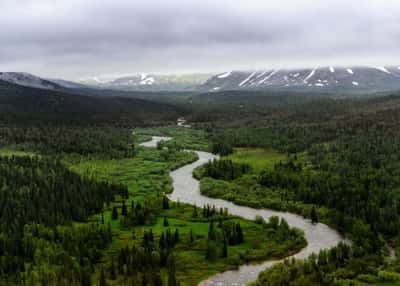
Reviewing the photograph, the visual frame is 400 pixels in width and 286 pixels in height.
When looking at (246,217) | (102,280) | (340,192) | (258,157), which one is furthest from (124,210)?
(258,157)

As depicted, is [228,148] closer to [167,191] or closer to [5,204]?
[167,191]

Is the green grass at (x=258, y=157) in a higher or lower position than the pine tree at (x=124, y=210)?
higher

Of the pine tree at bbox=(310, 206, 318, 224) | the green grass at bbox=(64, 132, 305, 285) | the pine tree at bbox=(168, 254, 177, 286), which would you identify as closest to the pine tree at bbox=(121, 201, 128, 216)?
the green grass at bbox=(64, 132, 305, 285)

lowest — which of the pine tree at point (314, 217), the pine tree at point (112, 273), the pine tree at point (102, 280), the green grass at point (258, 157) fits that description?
the pine tree at point (112, 273)

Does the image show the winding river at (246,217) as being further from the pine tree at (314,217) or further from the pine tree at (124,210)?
the pine tree at (124,210)

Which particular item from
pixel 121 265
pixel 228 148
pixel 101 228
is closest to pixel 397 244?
pixel 121 265

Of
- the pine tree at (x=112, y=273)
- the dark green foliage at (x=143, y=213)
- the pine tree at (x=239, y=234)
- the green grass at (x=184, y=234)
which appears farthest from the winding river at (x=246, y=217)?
→ the pine tree at (x=112, y=273)

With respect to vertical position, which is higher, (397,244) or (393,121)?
(393,121)
